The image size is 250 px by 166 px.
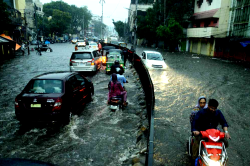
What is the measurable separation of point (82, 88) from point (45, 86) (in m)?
1.67

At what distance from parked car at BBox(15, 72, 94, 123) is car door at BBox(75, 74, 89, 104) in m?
0.42

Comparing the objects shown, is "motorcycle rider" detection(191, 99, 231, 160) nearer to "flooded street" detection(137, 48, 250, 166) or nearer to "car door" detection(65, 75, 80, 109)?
"flooded street" detection(137, 48, 250, 166)

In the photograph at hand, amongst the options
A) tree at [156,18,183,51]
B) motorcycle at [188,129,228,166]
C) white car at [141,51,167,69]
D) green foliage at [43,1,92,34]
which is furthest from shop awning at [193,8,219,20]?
green foliage at [43,1,92,34]

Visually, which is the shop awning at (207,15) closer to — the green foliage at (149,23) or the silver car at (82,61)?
the green foliage at (149,23)

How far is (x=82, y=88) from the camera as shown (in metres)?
8.14

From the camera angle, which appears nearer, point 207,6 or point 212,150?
point 212,150

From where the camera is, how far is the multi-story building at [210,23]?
107 feet

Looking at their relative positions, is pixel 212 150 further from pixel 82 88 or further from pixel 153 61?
pixel 153 61

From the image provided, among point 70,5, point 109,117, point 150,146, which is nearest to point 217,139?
point 150,146

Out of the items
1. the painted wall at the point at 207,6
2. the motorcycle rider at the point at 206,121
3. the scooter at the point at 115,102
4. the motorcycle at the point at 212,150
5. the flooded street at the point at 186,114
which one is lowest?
the flooded street at the point at 186,114

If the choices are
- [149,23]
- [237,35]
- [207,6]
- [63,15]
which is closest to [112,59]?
[237,35]

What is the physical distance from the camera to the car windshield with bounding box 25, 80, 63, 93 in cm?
661

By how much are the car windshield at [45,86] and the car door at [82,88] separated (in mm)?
1138

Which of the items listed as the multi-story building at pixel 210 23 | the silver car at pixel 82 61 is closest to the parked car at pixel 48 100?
the silver car at pixel 82 61
